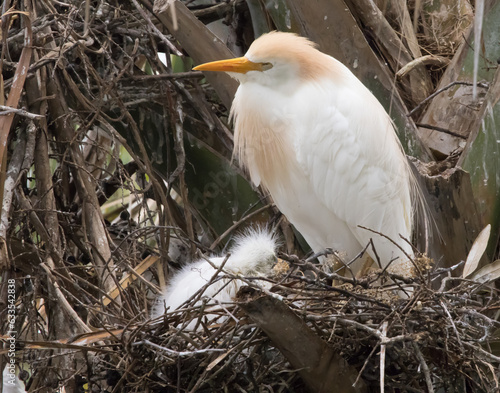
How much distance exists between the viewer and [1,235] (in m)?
1.89

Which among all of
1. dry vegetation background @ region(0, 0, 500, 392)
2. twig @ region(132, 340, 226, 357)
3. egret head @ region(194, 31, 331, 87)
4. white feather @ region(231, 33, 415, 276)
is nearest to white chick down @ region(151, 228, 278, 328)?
dry vegetation background @ region(0, 0, 500, 392)

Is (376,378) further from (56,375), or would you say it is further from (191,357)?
(56,375)

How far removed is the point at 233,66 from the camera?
2238 millimetres

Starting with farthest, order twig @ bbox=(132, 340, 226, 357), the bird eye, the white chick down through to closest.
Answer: the bird eye < the white chick down < twig @ bbox=(132, 340, 226, 357)

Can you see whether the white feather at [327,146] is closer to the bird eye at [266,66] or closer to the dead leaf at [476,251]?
the bird eye at [266,66]

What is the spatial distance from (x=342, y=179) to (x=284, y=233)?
1.59 ft

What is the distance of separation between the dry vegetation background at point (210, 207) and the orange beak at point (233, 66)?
0.49ft

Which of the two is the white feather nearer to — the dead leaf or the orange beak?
the orange beak

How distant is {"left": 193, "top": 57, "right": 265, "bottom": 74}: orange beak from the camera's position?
218 cm

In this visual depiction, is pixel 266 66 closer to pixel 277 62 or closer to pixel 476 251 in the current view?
pixel 277 62

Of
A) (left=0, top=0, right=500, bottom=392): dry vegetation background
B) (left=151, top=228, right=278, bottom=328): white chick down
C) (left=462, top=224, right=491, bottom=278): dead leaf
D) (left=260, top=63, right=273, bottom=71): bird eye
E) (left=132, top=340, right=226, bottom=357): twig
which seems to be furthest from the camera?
(left=260, top=63, right=273, bottom=71): bird eye

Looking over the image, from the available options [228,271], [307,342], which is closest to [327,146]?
[228,271]

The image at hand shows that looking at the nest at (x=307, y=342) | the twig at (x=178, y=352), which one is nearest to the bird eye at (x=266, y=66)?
the nest at (x=307, y=342)

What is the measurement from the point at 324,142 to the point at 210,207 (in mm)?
486
